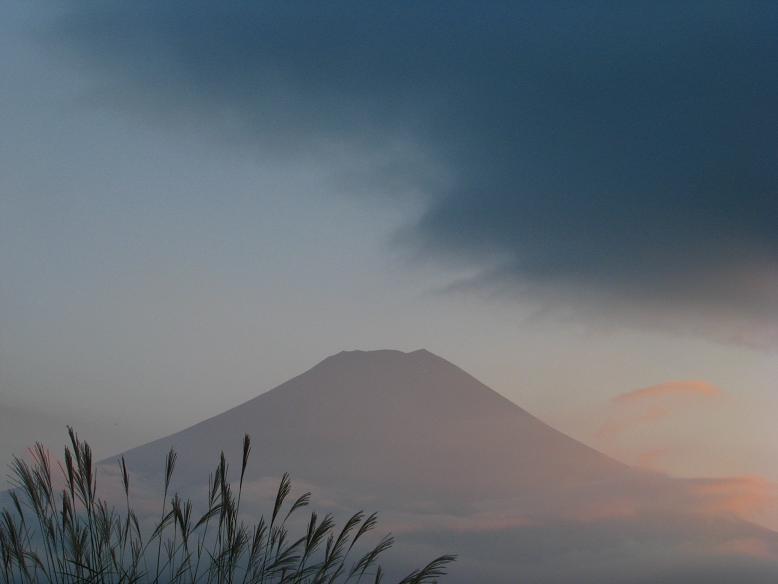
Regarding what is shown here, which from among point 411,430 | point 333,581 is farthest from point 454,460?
point 333,581

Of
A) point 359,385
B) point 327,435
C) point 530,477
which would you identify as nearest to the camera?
point 327,435

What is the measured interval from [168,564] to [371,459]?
175 m

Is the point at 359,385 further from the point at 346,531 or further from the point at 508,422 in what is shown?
the point at 346,531

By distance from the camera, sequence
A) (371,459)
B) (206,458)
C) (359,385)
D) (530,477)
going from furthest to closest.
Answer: (371,459)
(530,477)
(359,385)
(206,458)

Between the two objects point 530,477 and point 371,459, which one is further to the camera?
point 371,459

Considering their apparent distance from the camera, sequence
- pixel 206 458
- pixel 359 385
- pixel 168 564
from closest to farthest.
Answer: pixel 168 564 < pixel 206 458 < pixel 359 385

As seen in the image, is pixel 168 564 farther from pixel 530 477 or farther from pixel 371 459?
pixel 371 459

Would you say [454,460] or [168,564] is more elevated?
[454,460]

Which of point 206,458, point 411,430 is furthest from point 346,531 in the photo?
point 411,430

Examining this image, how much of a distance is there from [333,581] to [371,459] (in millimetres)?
175238

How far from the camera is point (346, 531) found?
22.8ft

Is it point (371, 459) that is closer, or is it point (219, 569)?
point (219, 569)

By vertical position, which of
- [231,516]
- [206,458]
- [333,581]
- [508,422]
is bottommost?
[333,581]

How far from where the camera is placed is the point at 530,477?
16638 cm
